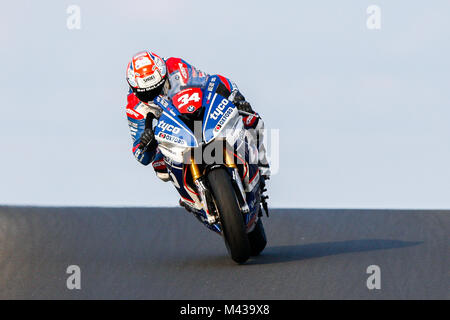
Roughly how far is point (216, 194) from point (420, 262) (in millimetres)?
1894

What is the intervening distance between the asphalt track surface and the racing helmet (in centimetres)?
153

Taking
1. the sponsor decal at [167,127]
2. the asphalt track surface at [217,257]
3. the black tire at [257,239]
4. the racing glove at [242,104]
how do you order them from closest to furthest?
1. the asphalt track surface at [217,257]
2. the sponsor decal at [167,127]
3. the racing glove at [242,104]
4. the black tire at [257,239]

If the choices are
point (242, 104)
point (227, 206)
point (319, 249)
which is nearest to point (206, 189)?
point (227, 206)

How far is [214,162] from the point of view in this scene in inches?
387

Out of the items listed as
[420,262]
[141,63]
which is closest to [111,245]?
[141,63]

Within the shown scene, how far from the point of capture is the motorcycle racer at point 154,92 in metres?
10.5

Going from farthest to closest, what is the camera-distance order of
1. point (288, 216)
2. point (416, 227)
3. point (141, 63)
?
point (288, 216), point (416, 227), point (141, 63)

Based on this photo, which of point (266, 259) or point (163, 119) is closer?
point (163, 119)

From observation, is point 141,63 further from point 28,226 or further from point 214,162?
point 28,226

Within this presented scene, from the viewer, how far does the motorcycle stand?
970 centimetres

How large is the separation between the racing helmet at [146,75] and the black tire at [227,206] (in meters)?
1.16

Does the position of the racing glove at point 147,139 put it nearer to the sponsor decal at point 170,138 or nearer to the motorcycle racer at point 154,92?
the motorcycle racer at point 154,92

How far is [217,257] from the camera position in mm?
11523

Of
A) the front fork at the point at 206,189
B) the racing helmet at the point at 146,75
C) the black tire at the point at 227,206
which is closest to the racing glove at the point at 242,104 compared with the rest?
the racing helmet at the point at 146,75
